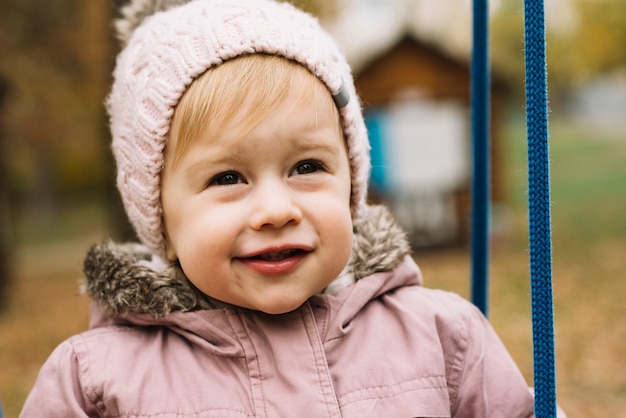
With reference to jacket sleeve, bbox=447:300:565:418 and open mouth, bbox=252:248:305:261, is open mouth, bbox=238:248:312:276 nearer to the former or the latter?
open mouth, bbox=252:248:305:261

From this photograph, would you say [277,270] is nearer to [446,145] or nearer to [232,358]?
[232,358]

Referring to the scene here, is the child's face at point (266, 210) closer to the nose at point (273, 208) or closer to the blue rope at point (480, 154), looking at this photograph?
the nose at point (273, 208)

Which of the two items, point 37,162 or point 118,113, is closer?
point 118,113

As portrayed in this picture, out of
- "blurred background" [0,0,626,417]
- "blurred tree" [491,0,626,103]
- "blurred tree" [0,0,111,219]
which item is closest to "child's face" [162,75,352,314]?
"blurred background" [0,0,626,417]

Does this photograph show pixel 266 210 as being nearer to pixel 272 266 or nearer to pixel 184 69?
pixel 272 266

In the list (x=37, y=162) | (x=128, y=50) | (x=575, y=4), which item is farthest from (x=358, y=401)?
(x=37, y=162)

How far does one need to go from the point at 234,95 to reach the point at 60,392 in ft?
2.15

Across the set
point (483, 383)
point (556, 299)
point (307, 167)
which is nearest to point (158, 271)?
point (307, 167)

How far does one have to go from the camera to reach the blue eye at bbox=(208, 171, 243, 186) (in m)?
1.42

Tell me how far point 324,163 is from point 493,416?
0.62 m

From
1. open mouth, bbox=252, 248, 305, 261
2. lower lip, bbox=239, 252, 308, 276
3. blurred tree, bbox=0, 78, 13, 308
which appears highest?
open mouth, bbox=252, 248, 305, 261

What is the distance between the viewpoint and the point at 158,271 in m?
1.59

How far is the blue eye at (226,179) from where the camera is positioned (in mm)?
1415

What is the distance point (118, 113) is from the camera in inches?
64.9
